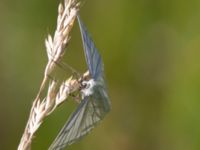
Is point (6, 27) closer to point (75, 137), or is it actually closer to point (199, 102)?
point (199, 102)

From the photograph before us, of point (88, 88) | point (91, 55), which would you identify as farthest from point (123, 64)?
point (91, 55)

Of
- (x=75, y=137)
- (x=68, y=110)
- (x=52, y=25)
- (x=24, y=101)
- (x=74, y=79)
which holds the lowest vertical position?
(x=75, y=137)

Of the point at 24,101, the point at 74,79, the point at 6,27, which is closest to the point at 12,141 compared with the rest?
the point at 24,101

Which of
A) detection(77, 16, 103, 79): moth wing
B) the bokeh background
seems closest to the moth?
detection(77, 16, 103, 79): moth wing

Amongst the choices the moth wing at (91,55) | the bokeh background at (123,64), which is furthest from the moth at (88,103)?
the bokeh background at (123,64)

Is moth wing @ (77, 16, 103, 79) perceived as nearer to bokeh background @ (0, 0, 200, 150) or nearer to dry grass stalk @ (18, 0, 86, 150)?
dry grass stalk @ (18, 0, 86, 150)

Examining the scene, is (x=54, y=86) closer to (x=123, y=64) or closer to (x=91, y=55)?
(x=91, y=55)
